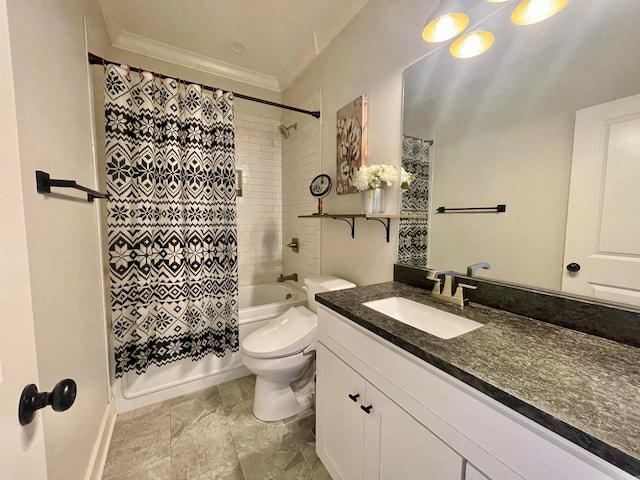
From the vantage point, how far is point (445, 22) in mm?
1128

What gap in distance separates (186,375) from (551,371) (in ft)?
6.76

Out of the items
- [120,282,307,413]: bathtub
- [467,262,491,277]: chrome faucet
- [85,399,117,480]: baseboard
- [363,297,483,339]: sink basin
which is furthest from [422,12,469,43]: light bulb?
[85,399,117,480]: baseboard

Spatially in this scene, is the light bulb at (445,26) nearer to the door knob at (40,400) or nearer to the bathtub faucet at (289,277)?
the door knob at (40,400)

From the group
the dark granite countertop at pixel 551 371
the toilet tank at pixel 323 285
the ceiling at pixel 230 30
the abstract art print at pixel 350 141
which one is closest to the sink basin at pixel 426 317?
the dark granite countertop at pixel 551 371

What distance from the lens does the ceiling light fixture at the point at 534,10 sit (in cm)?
88

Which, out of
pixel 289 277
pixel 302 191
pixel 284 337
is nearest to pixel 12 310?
pixel 284 337

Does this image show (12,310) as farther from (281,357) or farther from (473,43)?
(473,43)

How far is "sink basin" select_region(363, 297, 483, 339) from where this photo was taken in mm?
987

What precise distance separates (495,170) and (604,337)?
66cm

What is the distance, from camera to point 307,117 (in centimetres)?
226

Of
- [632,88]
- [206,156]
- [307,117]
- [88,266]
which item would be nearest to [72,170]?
[88,266]

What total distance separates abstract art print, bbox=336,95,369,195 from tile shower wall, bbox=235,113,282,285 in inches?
42.3

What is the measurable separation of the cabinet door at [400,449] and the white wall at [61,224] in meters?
0.87

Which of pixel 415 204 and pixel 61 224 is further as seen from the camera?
pixel 415 204
